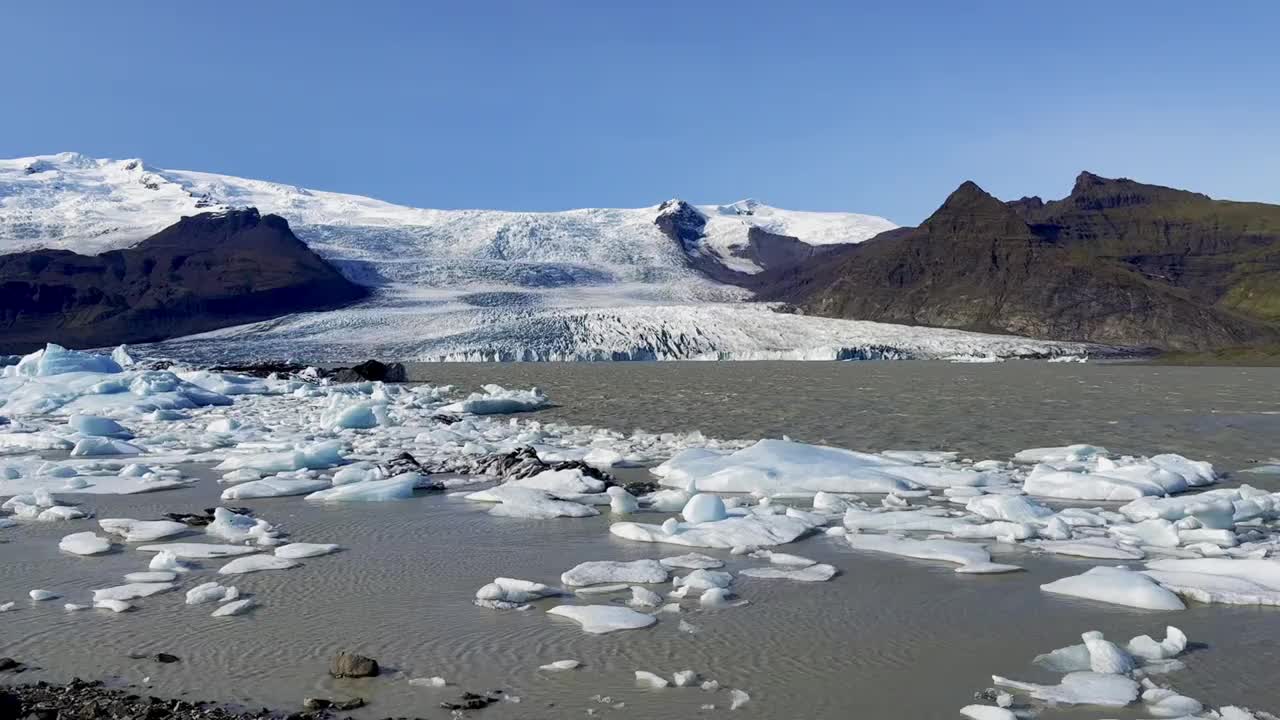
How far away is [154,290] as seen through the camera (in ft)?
277

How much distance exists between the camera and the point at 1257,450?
39.1 feet

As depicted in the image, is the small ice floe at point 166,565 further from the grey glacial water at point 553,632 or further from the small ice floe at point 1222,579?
the small ice floe at point 1222,579

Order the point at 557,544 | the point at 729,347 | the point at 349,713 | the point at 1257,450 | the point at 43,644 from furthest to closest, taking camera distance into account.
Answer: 1. the point at 729,347
2. the point at 1257,450
3. the point at 557,544
4. the point at 43,644
5. the point at 349,713

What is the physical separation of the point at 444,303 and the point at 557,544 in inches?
2676

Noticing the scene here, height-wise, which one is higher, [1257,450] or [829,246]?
[829,246]

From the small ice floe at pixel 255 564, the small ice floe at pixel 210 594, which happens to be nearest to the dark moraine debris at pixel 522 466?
the small ice floe at pixel 255 564

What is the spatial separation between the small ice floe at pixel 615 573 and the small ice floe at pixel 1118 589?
216 cm

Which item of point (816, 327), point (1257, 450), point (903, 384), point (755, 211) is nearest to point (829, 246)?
point (755, 211)

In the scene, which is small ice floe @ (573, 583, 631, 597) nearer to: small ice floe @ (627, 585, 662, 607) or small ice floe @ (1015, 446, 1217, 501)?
small ice floe @ (627, 585, 662, 607)

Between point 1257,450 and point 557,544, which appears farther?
point 1257,450

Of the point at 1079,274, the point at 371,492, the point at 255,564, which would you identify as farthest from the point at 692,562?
the point at 1079,274

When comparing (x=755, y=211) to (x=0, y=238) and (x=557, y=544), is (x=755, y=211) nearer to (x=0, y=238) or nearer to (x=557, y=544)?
(x=0, y=238)

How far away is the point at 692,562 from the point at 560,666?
2007 millimetres

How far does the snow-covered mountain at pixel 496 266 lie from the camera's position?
196 ft
